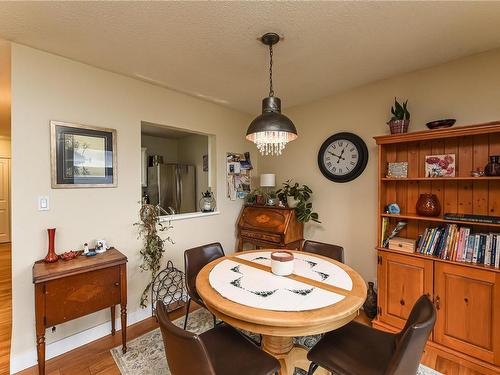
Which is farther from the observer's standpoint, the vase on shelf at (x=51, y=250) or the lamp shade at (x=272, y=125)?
→ the vase on shelf at (x=51, y=250)

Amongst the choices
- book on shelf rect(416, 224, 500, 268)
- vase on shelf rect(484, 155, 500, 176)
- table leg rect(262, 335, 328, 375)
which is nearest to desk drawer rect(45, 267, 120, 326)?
table leg rect(262, 335, 328, 375)

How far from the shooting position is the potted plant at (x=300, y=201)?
119 inches

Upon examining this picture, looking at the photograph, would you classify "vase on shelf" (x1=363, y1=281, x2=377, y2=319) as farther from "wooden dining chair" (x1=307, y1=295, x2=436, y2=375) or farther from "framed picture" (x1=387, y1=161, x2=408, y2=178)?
"framed picture" (x1=387, y1=161, x2=408, y2=178)

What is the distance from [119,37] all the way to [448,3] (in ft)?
7.22

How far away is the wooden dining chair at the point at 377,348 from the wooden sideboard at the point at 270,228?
4.76ft

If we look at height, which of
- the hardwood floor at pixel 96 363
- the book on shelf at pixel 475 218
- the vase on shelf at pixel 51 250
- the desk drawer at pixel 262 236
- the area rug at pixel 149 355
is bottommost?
the hardwood floor at pixel 96 363

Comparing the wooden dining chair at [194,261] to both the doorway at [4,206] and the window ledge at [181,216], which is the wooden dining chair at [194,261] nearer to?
the window ledge at [181,216]

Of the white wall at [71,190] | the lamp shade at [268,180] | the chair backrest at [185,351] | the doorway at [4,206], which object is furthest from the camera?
the doorway at [4,206]

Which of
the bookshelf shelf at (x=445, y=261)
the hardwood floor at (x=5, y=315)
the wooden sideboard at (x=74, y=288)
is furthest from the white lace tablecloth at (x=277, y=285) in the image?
the hardwood floor at (x=5, y=315)

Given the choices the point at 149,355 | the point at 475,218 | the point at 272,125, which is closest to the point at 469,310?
the point at 475,218

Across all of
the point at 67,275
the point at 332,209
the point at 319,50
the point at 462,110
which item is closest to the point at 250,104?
the point at 319,50

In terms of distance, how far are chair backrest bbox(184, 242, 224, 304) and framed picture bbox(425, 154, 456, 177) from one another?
2173 mm

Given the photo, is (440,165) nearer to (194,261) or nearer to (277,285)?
(277,285)

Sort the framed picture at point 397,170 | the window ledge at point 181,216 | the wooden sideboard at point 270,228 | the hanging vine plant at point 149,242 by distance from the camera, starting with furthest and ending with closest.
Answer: the wooden sideboard at point 270,228, the window ledge at point 181,216, the hanging vine plant at point 149,242, the framed picture at point 397,170
